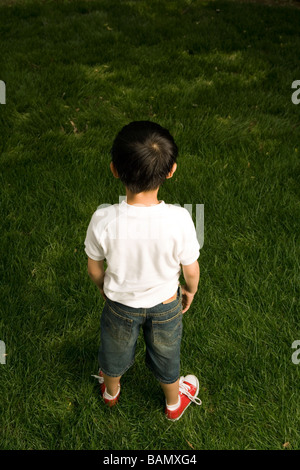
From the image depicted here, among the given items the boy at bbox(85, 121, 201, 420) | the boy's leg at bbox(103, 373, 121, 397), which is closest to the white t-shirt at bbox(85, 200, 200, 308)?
the boy at bbox(85, 121, 201, 420)

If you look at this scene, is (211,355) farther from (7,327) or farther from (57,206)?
(57,206)

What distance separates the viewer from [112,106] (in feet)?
13.1

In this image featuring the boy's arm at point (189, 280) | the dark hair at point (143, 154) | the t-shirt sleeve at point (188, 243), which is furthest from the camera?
the boy's arm at point (189, 280)

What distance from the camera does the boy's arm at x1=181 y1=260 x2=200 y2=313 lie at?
154 centimetres

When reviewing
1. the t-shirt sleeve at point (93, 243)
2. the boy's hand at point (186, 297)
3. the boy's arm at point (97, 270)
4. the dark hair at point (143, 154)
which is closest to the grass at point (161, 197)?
the boy's hand at point (186, 297)

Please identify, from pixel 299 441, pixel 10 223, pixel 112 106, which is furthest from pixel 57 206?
pixel 299 441

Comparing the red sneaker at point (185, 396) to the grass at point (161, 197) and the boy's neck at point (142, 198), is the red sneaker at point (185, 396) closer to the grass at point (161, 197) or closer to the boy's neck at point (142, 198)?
the grass at point (161, 197)

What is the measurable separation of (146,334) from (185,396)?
1.66 feet

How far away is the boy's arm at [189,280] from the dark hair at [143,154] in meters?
0.37

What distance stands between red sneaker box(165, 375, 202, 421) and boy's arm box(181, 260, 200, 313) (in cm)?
44

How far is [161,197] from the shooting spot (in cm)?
305

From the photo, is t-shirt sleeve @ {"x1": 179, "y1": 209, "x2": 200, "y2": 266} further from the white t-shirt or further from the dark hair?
the dark hair

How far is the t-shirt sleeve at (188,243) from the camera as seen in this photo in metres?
1.42

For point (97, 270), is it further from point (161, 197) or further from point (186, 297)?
point (161, 197)
